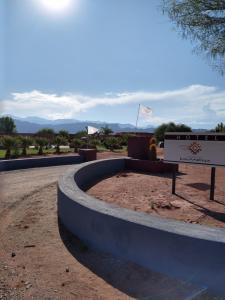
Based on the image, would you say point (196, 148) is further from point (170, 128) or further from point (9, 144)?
point (170, 128)

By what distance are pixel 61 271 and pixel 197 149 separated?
499cm

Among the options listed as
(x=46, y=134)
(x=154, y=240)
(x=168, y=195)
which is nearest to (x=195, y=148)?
(x=168, y=195)

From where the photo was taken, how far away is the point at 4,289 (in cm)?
457

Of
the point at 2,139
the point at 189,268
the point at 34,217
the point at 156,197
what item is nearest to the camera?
the point at 189,268

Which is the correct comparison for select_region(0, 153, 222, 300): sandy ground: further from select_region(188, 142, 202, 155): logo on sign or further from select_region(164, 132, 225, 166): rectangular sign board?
select_region(188, 142, 202, 155): logo on sign

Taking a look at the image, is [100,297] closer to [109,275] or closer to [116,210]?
[109,275]

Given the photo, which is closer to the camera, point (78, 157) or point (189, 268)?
point (189, 268)

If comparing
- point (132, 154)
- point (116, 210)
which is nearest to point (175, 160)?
point (116, 210)

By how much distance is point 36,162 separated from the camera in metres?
17.3

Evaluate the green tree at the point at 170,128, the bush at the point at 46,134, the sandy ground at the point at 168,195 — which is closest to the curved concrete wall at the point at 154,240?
the sandy ground at the point at 168,195

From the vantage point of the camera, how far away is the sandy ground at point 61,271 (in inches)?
172

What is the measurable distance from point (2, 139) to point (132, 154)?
9.17 meters

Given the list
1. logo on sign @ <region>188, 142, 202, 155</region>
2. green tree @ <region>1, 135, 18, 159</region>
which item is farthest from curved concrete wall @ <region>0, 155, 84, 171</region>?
logo on sign @ <region>188, 142, 202, 155</region>

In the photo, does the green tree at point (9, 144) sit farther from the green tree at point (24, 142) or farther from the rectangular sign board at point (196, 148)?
the rectangular sign board at point (196, 148)
